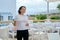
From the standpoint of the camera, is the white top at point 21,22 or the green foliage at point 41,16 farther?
the green foliage at point 41,16

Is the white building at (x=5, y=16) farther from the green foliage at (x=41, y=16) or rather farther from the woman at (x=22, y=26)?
the woman at (x=22, y=26)

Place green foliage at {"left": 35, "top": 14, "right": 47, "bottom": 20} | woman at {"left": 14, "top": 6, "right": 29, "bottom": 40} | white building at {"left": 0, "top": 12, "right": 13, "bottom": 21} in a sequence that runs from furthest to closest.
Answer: white building at {"left": 0, "top": 12, "right": 13, "bottom": 21} → green foliage at {"left": 35, "top": 14, "right": 47, "bottom": 20} → woman at {"left": 14, "top": 6, "right": 29, "bottom": 40}

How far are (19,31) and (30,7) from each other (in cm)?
618

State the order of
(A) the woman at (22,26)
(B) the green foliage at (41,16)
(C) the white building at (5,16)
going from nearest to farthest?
(A) the woman at (22,26), (B) the green foliage at (41,16), (C) the white building at (5,16)

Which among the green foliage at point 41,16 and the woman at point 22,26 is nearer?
the woman at point 22,26

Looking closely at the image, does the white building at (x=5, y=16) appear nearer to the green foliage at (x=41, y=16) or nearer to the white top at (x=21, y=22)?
the green foliage at (x=41, y=16)

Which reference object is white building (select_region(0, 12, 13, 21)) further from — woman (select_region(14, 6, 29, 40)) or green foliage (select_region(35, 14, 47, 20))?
woman (select_region(14, 6, 29, 40))

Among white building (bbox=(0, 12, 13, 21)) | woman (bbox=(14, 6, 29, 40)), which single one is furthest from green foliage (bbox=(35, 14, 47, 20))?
woman (bbox=(14, 6, 29, 40))

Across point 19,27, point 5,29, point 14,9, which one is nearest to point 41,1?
point 14,9

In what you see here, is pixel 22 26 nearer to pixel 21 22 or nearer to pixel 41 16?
pixel 21 22

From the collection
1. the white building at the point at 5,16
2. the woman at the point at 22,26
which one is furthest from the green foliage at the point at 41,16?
the woman at the point at 22,26

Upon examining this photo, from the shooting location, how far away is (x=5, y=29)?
449cm

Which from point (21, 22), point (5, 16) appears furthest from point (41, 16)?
point (21, 22)

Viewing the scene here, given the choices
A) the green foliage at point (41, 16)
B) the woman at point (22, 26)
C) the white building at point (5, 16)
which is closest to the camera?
the woman at point (22, 26)
